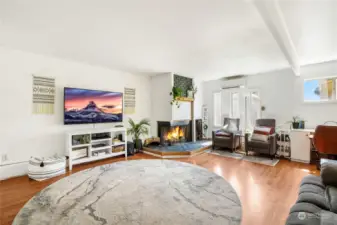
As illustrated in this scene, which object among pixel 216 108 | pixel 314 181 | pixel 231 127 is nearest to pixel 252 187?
pixel 314 181

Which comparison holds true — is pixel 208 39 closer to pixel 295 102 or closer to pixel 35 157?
pixel 295 102

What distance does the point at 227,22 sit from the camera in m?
2.16

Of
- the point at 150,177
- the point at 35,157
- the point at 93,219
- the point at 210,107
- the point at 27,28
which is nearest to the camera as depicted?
the point at 93,219

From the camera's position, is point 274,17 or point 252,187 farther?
point 252,187

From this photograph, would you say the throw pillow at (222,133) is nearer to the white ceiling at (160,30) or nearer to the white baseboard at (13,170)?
the white ceiling at (160,30)

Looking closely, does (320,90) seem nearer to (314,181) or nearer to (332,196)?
(314,181)

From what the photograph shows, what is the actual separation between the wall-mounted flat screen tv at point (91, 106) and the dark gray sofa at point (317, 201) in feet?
12.9

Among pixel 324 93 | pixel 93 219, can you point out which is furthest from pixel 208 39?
pixel 324 93

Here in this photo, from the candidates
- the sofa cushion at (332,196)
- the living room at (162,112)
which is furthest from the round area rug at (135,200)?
the sofa cushion at (332,196)

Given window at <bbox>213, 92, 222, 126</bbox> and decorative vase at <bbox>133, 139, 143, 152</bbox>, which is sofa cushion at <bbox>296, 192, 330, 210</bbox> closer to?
decorative vase at <bbox>133, 139, 143, 152</bbox>

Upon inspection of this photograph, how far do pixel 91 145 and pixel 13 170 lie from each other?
1350mm

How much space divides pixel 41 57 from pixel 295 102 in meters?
6.12

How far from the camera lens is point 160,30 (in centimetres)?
238

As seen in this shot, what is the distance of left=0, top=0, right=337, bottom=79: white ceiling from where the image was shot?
187cm
